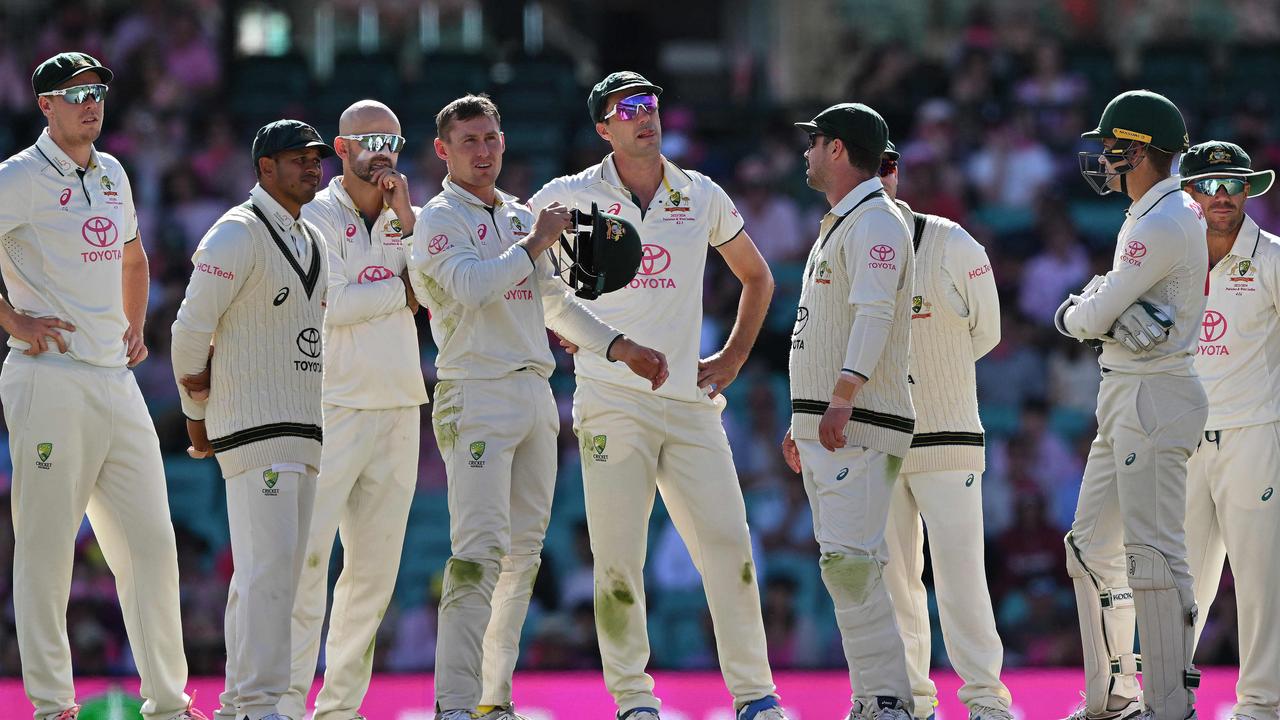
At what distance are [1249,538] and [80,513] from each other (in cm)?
467

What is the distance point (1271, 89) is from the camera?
1462cm

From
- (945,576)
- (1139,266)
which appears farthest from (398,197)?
(1139,266)

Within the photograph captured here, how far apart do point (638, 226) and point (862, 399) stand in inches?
47.2

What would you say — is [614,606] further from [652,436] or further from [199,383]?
[199,383]

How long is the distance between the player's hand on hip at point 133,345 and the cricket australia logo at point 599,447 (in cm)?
184

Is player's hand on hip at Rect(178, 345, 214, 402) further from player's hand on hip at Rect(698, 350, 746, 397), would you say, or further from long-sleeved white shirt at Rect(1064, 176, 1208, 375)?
long-sleeved white shirt at Rect(1064, 176, 1208, 375)

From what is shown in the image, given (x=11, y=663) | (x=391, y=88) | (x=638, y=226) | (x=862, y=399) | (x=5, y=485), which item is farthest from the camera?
(x=391, y=88)

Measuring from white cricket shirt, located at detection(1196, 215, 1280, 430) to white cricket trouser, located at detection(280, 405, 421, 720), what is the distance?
3376 millimetres

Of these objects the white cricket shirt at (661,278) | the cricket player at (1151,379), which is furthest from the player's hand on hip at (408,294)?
the cricket player at (1151,379)

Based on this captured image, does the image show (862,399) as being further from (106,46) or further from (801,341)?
(106,46)

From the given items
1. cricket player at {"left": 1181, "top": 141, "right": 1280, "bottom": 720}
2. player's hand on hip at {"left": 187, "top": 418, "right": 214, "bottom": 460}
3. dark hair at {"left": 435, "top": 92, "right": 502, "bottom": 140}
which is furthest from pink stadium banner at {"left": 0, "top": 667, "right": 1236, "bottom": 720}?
dark hair at {"left": 435, "top": 92, "right": 502, "bottom": 140}

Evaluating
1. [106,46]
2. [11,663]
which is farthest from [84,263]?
[106,46]

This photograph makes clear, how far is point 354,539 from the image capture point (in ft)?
23.5

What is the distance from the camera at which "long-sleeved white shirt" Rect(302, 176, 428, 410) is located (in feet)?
23.3
